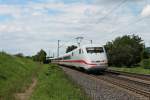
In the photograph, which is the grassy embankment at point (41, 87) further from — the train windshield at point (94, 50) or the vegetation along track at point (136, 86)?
the train windshield at point (94, 50)

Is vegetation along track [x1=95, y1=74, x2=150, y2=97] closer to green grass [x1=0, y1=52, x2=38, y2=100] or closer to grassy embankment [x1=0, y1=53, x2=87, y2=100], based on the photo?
grassy embankment [x1=0, y1=53, x2=87, y2=100]

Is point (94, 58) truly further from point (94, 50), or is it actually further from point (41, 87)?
point (41, 87)

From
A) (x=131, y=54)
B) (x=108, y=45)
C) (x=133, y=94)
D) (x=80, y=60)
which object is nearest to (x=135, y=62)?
(x=131, y=54)

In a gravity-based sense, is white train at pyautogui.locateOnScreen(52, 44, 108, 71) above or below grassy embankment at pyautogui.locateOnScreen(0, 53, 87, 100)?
above

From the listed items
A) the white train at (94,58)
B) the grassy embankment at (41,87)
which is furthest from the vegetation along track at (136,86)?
the white train at (94,58)

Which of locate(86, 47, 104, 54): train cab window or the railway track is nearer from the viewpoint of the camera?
the railway track

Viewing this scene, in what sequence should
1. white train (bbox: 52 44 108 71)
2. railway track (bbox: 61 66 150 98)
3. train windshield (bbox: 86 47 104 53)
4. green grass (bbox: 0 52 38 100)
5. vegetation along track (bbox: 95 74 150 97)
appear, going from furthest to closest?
train windshield (bbox: 86 47 104 53)
white train (bbox: 52 44 108 71)
railway track (bbox: 61 66 150 98)
vegetation along track (bbox: 95 74 150 97)
green grass (bbox: 0 52 38 100)

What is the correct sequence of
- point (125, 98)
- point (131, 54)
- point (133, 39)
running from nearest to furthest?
point (125, 98), point (131, 54), point (133, 39)

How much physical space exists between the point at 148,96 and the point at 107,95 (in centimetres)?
219

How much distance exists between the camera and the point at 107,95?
17734 mm

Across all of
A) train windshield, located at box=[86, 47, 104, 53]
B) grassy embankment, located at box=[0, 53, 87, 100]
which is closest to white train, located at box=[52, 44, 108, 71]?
train windshield, located at box=[86, 47, 104, 53]

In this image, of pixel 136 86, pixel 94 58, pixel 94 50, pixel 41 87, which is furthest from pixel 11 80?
pixel 94 50

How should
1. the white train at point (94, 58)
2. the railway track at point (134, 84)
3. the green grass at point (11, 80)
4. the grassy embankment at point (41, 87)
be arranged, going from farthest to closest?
the white train at point (94, 58) < the railway track at point (134, 84) < the green grass at point (11, 80) < the grassy embankment at point (41, 87)

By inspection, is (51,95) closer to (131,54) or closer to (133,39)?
(131,54)
